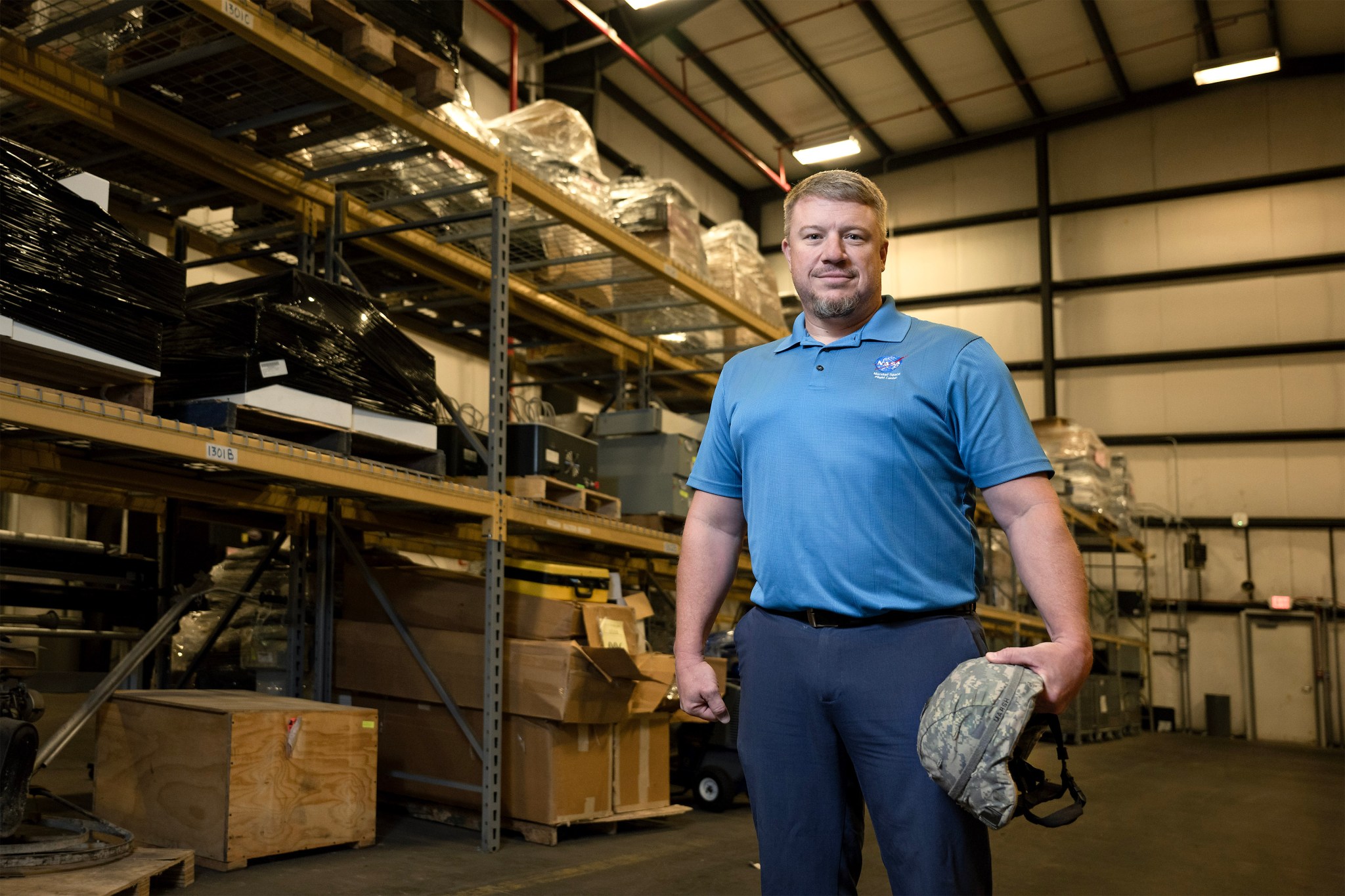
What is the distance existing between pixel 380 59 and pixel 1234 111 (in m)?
14.5

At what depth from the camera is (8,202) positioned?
294 centimetres

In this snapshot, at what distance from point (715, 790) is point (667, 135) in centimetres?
1043

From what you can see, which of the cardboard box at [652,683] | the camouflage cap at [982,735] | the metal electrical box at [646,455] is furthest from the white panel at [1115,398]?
the camouflage cap at [982,735]

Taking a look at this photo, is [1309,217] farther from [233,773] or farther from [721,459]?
[233,773]

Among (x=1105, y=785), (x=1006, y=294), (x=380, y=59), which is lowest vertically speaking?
(x=1105, y=785)

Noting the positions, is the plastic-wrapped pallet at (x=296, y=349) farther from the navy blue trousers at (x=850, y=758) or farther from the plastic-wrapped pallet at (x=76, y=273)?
the navy blue trousers at (x=850, y=758)

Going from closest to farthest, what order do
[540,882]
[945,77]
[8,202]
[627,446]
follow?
[8,202] → [540,882] → [627,446] → [945,77]

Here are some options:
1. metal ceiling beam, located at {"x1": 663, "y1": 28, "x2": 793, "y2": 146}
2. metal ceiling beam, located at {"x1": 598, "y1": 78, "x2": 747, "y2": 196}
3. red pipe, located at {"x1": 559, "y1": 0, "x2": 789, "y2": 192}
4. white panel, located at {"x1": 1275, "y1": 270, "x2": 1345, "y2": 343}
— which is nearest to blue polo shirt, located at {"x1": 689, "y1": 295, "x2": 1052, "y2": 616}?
red pipe, located at {"x1": 559, "y1": 0, "x2": 789, "y2": 192}

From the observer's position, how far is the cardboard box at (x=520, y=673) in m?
4.73

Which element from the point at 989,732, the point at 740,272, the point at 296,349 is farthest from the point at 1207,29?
the point at 989,732

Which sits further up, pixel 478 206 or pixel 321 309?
pixel 478 206

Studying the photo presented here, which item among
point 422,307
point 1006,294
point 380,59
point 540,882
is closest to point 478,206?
point 422,307

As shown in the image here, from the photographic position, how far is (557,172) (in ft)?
19.0

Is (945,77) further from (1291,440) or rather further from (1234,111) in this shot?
(1291,440)
